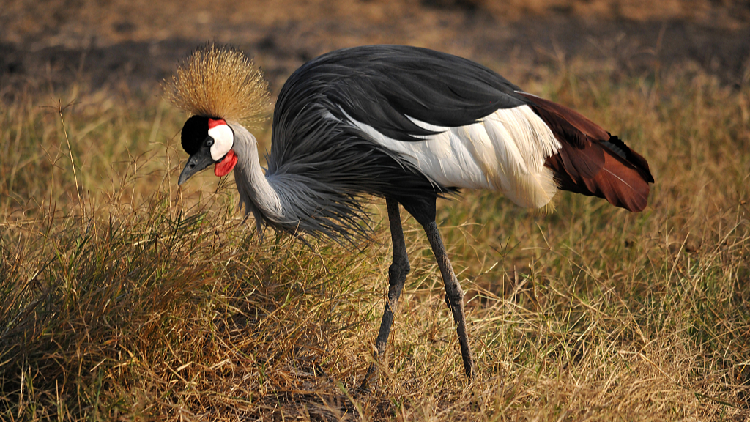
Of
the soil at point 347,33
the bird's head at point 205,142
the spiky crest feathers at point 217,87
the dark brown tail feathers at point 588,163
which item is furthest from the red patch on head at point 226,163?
the soil at point 347,33

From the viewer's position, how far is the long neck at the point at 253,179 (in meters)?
1.97

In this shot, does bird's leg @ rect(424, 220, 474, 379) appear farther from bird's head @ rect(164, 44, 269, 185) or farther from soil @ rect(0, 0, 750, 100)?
soil @ rect(0, 0, 750, 100)

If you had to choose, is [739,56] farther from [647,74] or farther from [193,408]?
[193,408]

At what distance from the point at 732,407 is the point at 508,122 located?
3.64 feet

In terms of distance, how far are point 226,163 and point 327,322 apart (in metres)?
0.61

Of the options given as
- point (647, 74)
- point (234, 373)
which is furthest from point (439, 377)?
point (647, 74)

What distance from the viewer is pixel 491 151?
209cm

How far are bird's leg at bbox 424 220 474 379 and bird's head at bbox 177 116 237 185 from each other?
0.66 meters

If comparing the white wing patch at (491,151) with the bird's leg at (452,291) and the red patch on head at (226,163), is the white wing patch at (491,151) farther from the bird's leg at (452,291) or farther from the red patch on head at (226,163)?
the red patch on head at (226,163)

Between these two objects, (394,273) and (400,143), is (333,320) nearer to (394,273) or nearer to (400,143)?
(394,273)

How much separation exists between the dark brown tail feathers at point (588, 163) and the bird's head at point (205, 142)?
3.13 ft

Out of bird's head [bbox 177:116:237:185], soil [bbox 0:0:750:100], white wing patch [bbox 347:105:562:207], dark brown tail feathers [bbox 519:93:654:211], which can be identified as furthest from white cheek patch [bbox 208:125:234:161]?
soil [bbox 0:0:750:100]

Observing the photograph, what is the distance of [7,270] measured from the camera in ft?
6.81

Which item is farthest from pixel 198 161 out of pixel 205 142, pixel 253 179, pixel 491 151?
pixel 491 151
